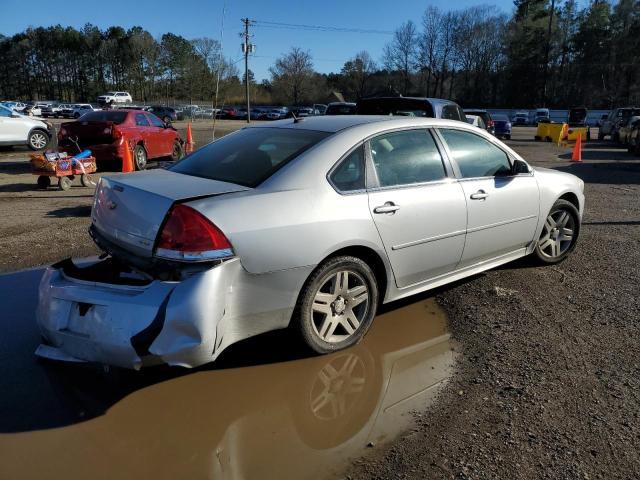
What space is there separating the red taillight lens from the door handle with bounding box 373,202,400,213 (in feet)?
3.80

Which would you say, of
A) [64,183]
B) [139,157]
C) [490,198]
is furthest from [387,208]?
[139,157]

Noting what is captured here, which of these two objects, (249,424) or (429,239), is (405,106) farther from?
(249,424)

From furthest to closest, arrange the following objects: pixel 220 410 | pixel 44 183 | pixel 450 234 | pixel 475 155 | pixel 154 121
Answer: pixel 154 121 < pixel 44 183 < pixel 475 155 < pixel 450 234 < pixel 220 410

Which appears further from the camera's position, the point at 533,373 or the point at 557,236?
the point at 557,236

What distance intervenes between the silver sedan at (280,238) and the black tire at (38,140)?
15.2 meters

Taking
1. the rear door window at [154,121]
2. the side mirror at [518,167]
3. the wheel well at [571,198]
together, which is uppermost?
the rear door window at [154,121]

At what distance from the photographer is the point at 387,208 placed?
11.7ft

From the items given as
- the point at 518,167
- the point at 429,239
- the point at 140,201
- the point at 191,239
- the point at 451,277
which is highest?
the point at 518,167

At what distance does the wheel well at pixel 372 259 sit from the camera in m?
3.41

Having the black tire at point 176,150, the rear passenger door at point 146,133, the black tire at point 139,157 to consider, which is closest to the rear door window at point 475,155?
the black tire at point 139,157

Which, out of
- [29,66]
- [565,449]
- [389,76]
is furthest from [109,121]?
[29,66]

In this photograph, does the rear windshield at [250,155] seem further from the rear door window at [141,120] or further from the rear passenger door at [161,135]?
the rear passenger door at [161,135]

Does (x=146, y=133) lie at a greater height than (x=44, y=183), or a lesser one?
greater

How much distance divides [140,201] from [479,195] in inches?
106
